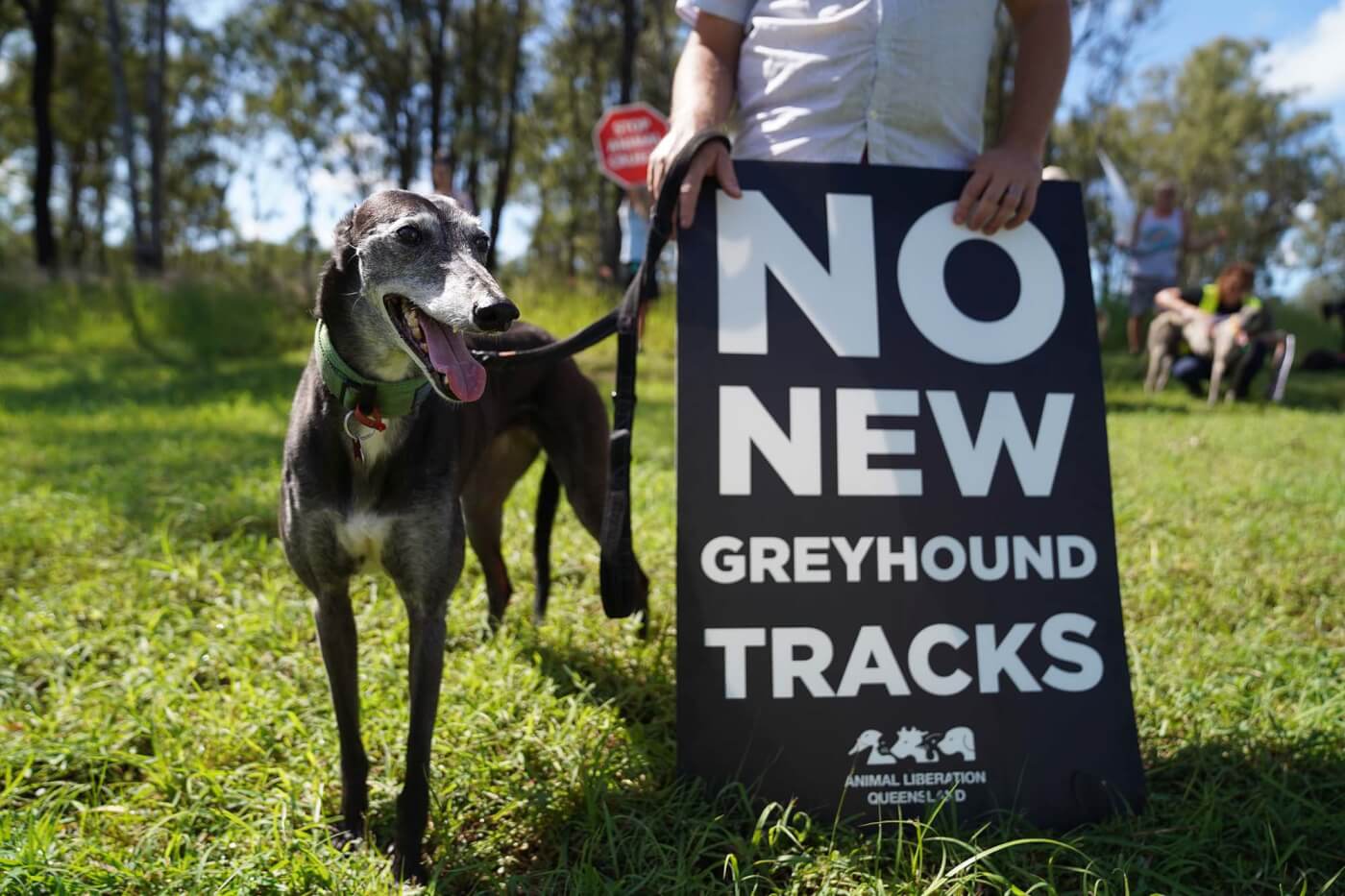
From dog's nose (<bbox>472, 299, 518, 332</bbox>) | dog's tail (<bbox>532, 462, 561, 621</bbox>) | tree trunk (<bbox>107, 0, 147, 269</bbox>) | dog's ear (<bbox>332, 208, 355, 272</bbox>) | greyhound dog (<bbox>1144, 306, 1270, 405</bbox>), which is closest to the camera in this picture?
dog's nose (<bbox>472, 299, 518, 332</bbox>)

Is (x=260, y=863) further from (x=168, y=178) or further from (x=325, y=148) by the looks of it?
(x=168, y=178)

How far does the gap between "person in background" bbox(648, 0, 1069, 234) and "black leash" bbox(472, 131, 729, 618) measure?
0.15ft

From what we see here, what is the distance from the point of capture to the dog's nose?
1.51 m

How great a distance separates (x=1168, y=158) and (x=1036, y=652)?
39.8 m

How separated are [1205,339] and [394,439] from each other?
30.7 feet

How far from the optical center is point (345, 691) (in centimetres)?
207

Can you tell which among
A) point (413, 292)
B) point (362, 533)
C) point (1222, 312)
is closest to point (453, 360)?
point (413, 292)

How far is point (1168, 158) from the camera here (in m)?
34.7

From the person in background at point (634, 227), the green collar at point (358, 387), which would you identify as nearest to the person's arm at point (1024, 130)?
the green collar at point (358, 387)

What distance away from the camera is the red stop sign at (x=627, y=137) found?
7309 millimetres

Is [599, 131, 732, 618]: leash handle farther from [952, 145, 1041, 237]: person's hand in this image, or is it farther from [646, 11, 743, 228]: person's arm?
[952, 145, 1041, 237]: person's hand

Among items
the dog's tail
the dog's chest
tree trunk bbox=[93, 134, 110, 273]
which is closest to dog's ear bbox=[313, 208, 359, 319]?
the dog's chest

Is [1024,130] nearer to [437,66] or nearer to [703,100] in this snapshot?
[703,100]

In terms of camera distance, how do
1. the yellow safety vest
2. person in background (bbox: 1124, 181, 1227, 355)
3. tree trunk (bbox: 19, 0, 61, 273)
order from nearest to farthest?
the yellow safety vest < person in background (bbox: 1124, 181, 1227, 355) < tree trunk (bbox: 19, 0, 61, 273)
